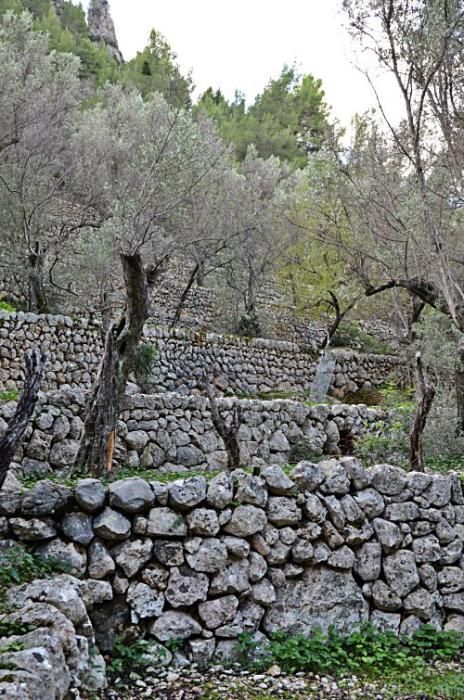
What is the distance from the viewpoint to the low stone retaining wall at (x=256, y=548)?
198 inches

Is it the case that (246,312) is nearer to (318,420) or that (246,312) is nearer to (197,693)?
(318,420)

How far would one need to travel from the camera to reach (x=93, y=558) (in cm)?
500

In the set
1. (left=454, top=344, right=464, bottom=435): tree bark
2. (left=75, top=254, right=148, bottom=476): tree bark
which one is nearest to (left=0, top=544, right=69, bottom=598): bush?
(left=75, top=254, right=148, bottom=476): tree bark

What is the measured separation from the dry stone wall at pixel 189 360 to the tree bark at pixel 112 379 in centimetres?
592

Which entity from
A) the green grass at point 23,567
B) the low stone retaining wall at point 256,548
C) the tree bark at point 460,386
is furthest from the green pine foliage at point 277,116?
the green grass at point 23,567

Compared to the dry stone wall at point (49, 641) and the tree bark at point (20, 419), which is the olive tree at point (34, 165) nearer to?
the tree bark at point (20, 419)

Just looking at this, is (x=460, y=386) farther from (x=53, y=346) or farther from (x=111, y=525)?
(x=111, y=525)

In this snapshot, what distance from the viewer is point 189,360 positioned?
1705 centimetres

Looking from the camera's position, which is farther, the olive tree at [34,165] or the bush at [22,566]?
the olive tree at [34,165]

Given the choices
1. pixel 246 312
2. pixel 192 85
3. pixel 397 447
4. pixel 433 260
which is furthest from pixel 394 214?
pixel 246 312

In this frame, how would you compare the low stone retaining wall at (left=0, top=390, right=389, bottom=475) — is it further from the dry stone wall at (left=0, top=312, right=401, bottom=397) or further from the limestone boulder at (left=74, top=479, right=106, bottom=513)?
the dry stone wall at (left=0, top=312, right=401, bottom=397)

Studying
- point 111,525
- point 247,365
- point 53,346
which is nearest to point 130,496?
point 111,525

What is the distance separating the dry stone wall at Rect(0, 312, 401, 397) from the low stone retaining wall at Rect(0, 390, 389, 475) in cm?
388

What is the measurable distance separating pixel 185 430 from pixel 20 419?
6.62 metres
